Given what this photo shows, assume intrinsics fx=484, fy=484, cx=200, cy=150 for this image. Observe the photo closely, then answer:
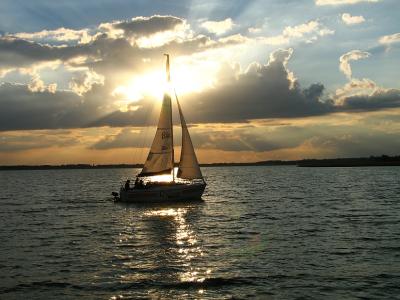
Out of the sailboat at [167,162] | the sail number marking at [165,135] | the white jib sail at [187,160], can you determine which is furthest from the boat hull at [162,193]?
the sail number marking at [165,135]

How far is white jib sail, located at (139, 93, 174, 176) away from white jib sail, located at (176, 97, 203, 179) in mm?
1402

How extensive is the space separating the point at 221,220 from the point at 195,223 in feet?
10.2

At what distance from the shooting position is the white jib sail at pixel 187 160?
186 ft

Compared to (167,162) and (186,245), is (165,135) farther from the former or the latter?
(186,245)

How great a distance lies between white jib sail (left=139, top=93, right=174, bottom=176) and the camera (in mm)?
57084

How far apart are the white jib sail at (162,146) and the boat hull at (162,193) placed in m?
2.19

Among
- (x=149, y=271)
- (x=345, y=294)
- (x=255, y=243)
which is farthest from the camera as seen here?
(x=255, y=243)

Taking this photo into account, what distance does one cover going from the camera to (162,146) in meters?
57.1

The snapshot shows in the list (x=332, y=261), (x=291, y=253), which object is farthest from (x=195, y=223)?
(x=332, y=261)

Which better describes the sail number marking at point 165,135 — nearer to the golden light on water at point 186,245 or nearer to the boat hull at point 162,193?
the boat hull at point 162,193

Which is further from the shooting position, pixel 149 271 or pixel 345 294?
pixel 149 271

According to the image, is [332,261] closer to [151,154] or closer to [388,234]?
[388,234]

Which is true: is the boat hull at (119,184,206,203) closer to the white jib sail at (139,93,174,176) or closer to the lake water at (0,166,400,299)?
the white jib sail at (139,93,174,176)

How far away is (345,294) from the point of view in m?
19.1
